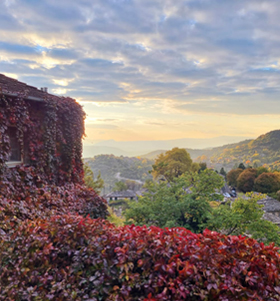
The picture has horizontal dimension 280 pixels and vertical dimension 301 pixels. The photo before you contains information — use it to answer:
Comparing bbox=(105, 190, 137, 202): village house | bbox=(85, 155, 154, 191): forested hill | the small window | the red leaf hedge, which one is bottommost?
bbox=(105, 190, 137, 202): village house

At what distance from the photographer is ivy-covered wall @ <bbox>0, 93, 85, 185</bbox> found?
5.32 meters

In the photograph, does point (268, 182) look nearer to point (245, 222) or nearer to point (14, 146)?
point (245, 222)

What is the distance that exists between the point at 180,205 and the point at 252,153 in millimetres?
72403

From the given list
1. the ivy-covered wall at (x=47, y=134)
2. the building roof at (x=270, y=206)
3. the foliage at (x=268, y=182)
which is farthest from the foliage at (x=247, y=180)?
the ivy-covered wall at (x=47, y=134)

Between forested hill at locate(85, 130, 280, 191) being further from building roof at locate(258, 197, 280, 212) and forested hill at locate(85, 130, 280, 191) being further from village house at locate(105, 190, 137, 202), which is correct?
building roof at locate(258, 197, 280, 212)

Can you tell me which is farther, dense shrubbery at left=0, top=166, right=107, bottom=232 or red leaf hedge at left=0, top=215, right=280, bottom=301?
dense shrubbery at left=0, top=166, right=107, bottom=232

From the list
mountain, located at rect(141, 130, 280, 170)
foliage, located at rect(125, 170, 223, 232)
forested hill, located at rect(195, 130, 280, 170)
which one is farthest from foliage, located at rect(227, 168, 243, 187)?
forested hill, located at rect(195, 130, 280, 170)

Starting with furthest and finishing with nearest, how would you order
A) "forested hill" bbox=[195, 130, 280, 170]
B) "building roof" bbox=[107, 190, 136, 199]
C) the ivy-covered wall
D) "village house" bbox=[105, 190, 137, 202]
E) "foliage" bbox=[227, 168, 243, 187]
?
"forested hill" bbox=[195, 130, 280, 170] < "building roof" bbox=[107, 190, 136, 199] < "village house" bbox=[105, 190, 137, 202] < "foliage" bbox=[227, 168, 243, 187] < the ivy-covered wall

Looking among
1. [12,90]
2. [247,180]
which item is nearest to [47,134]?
[12,90]

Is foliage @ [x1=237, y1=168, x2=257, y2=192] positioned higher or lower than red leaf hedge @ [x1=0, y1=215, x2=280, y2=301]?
lower

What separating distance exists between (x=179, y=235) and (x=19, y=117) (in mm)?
4546

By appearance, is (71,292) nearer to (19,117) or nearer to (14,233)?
(14,233)

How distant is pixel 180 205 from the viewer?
827 centimetres

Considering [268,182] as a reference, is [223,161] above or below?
above
